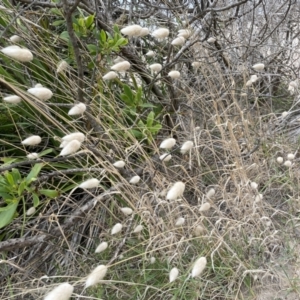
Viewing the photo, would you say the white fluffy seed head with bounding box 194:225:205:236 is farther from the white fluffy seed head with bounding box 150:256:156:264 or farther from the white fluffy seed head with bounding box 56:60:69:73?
the white fluffy seed head with bounding box 56:60:69:73

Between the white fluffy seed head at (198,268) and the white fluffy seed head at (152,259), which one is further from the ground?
the white fluffy seed head at (198,268)

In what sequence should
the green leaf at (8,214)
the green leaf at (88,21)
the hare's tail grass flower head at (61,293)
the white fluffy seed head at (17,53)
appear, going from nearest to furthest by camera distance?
the hare's tail grass flower head at (61,293)
the white fluffy seed head at (17,53)
the green leaf at (8,214)
the green leaf at (88,21)

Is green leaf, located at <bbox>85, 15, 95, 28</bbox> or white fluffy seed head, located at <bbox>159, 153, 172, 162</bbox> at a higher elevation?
green leaf, located at <bbox>85, 15, 95, 28</bbox>

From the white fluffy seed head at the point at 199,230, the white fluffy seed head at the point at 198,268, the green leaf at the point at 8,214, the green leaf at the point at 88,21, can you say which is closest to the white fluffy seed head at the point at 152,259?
the white fluffy seed head at the point at 199,230

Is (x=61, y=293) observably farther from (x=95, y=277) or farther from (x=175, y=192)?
(x=175, y=192)

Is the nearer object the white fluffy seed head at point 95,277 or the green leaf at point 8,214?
the white fluffy seed head at point 95,277

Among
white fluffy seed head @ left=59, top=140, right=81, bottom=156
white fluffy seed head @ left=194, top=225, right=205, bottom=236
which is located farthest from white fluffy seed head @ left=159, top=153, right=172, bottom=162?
white fluffy seed head @ left=59, top=140, right=81, bottom=156

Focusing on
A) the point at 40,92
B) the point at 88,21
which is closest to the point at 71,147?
the point at 40,92

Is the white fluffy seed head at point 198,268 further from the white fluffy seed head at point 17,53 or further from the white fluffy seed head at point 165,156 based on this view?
the white fluffy seed head at point 17,53

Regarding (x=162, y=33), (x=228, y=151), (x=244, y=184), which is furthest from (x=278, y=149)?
(x=162, y=33)

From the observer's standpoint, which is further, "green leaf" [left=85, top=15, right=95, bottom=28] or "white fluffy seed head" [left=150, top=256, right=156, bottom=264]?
"green leaf" [left=85, top=15, right=95, bottom=28]

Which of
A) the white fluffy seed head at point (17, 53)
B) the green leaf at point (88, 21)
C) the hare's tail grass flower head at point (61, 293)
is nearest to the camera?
the hare's tail grass flower head at point (61, 293)

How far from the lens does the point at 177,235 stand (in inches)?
41.0

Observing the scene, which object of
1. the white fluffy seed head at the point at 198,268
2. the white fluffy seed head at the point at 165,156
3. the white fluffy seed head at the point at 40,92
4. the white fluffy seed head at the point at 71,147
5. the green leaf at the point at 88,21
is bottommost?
the white fluffy seed head at the point at 198,268
